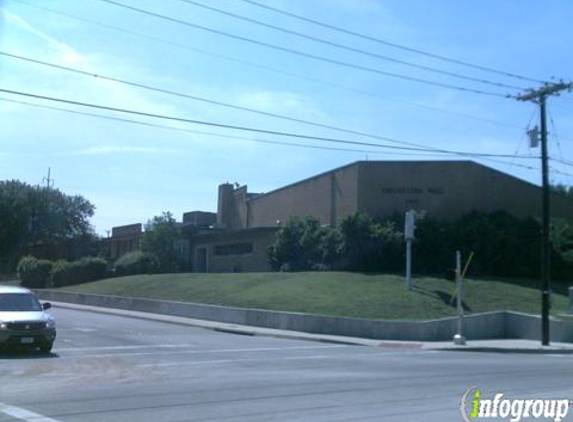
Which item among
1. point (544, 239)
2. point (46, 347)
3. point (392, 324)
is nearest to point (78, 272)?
point (392, 324)

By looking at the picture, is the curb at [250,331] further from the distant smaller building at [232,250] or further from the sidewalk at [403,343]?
the distant smaller building at [232,250]

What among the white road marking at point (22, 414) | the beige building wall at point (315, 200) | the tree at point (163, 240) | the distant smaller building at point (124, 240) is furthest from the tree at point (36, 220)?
the white road marking at point (22, 414)

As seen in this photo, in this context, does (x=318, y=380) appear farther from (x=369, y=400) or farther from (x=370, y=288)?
(x=370, y=288)

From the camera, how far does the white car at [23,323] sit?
64.0ft

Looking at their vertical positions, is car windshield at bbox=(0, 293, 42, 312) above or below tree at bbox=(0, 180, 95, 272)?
below

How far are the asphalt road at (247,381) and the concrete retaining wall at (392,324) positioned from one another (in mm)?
4495

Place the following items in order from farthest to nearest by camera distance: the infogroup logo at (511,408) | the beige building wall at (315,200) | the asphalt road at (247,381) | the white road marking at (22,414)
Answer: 1. the beige building wall at (315,200)
2. the asphalt road at (247,381)
3. the infogroup logo at (511,408)
4. the white road marking at (22,414)

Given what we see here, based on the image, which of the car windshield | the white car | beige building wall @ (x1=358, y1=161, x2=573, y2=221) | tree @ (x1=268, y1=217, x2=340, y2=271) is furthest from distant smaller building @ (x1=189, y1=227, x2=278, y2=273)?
the white car

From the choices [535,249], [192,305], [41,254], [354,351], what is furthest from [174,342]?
[41,254]

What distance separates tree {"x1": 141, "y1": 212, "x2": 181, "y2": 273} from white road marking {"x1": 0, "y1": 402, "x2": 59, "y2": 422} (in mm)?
48204

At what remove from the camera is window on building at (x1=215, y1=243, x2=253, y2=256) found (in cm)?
5430

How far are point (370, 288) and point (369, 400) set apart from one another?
79.9ft

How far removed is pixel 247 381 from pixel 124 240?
61.8m

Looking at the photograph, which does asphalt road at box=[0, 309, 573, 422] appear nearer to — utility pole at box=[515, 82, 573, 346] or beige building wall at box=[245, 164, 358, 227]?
utility pole at box=[515, 82, 573, 346]
